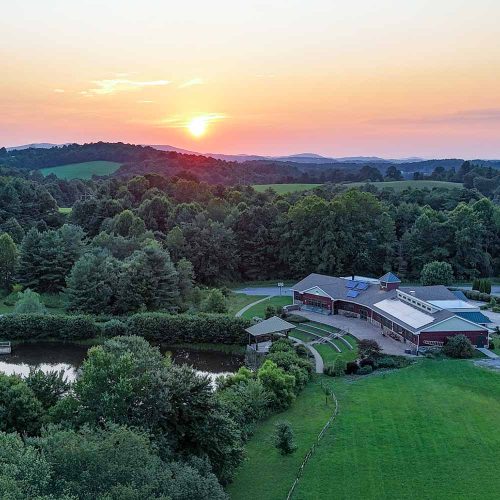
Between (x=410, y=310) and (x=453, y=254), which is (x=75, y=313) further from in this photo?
(x=453, y=254)

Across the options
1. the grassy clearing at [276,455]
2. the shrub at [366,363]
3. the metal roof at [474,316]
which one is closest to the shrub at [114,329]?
the grassy clearing at [276,455]

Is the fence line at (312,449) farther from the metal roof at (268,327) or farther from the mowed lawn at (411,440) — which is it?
the metal roof at (268,327)

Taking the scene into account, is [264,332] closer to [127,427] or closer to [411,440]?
[411,440]

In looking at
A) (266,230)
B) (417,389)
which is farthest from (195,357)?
(266,230)

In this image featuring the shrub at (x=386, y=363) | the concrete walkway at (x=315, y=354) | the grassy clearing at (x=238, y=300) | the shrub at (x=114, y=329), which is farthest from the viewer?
the grassy clearing at (x=238, y=300)

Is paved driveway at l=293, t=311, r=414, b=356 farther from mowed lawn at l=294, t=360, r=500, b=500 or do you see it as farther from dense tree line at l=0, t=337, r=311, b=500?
dense tree line at l=0, t=337, r=311, b=500

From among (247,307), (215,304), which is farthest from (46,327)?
(247,307)
